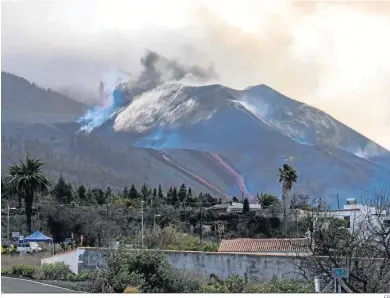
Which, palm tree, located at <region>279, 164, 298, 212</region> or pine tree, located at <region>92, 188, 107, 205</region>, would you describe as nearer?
palm tree, located at <region>279, 164, 298, 212</region>

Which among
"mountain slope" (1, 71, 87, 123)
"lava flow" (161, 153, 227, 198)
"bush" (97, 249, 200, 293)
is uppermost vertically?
"mountain slope" (1, 71, 87, 123)

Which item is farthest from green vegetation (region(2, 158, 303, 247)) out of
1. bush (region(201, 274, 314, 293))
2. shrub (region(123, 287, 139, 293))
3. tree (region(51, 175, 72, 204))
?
shrub (region(123, 287, 139, 293))

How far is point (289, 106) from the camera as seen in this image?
135 metres

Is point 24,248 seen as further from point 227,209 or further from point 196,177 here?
point 196,177

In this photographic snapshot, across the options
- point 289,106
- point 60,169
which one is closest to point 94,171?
point 60,169

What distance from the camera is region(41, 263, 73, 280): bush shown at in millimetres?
24391

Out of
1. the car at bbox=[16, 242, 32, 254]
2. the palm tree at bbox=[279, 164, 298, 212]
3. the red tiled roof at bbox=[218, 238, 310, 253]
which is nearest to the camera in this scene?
the red tiled roof at bbox=[218, 238, 310, 253]

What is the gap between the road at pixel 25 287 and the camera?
1986 centimetres

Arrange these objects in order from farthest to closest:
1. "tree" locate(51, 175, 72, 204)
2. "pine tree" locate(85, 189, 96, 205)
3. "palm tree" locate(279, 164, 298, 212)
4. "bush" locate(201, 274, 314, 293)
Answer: "tree" locate(51, 175, 72, 204), "pine tree" locate(85, 189, 96, 205), "palm tree" locate(279, 164, 298, 212), "bush" locate(201, 274, 314, 293)

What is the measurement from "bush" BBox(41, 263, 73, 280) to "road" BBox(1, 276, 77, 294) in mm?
930

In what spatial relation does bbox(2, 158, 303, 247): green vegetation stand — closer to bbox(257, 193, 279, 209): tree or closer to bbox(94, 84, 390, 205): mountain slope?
bbox(257, 193, 279, 209): tree

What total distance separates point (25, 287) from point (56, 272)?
11.0 ft

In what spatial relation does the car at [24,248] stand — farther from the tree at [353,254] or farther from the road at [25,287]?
the tree at [353,254]

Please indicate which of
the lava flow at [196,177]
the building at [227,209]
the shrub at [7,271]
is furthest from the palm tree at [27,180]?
the lava flow at [196,177]
